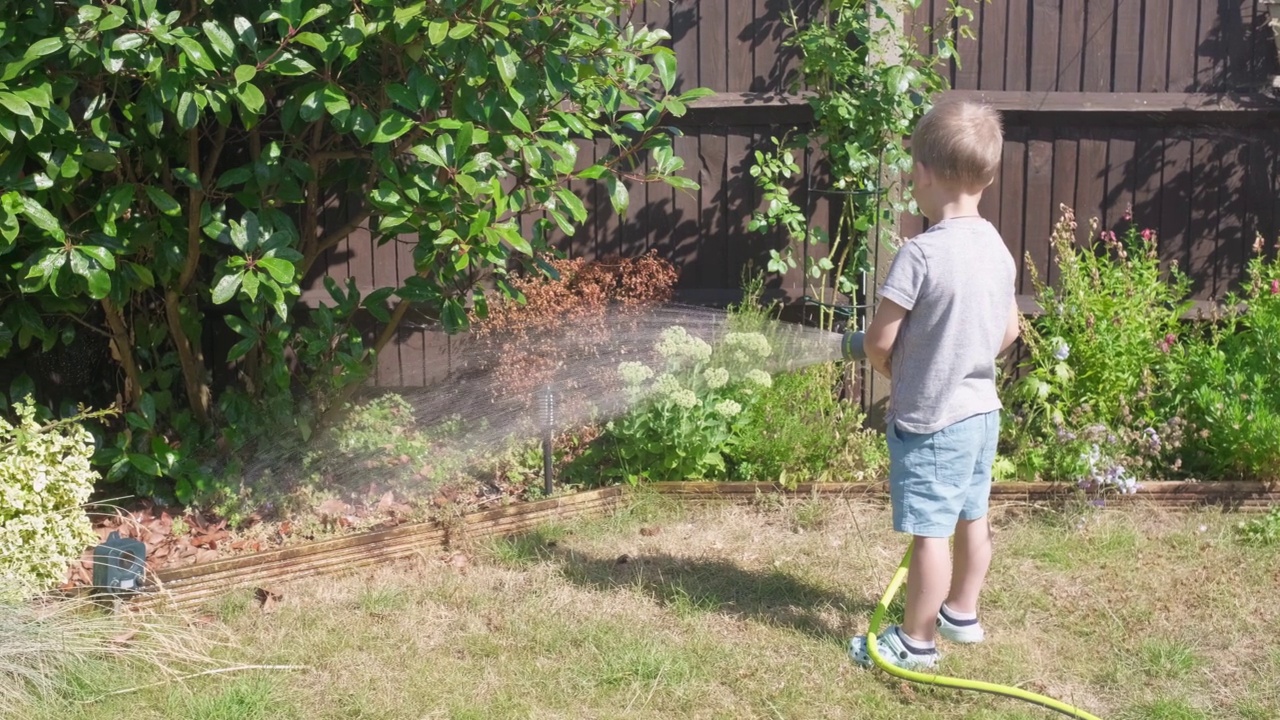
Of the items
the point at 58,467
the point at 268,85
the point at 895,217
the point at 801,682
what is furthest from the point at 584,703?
the point at 895,217

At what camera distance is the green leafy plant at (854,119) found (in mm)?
4992

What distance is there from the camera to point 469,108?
375cm

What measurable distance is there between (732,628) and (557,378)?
1.63 metres

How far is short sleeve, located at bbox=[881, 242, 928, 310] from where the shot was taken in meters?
3.15

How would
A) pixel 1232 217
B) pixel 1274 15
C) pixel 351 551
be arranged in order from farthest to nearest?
1. pixel 1232 217
2. pixel 1274 15
3. pixel 351 551

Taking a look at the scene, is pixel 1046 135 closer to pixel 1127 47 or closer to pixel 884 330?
pixel 1127 47

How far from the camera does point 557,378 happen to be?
4980mm

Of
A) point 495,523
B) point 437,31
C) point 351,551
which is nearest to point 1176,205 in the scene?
point 495,523

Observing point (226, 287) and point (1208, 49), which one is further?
point (1208, 49)

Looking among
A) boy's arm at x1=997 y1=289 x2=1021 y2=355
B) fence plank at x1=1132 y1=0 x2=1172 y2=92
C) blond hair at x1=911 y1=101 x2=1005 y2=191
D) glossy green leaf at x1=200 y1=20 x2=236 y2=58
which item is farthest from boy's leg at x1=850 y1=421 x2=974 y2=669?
fence plank at x1=1132 y1=0 x2=1172 y2=92

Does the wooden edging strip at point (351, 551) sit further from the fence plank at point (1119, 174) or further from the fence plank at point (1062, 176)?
the fence plank at point (1119, 174)

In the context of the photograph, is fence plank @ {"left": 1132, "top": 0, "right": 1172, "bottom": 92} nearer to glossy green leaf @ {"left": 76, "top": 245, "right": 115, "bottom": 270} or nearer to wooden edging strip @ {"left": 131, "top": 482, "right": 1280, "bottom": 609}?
wooden edging strip @ {"left": 131, "top": 482, "right": 1280, "bottom": 609}

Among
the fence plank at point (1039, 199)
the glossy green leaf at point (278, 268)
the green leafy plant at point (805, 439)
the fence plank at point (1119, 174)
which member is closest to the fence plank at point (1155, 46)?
the fence plank at point (1119, 174)

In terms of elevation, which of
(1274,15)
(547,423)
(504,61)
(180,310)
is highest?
(1274,15)
